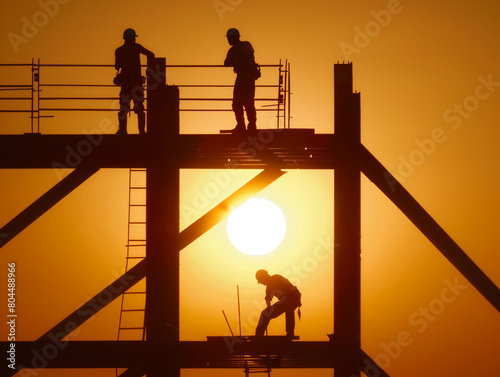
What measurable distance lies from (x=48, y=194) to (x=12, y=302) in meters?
5.67

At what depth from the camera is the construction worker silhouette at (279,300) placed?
21547mm

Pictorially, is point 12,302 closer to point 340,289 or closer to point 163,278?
point 163,278

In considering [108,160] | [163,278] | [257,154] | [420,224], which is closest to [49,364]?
[163,278]

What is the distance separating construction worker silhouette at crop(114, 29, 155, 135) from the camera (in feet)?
66.9

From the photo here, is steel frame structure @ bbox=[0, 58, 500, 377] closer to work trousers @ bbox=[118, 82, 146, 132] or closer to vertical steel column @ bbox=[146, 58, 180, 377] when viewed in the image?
vertical steel column @ bbox=[146, 58, 180, 377]

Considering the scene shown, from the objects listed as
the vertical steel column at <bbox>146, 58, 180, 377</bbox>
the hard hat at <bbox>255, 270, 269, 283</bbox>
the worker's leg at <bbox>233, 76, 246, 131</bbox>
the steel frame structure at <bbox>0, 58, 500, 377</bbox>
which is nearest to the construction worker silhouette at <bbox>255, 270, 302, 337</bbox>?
the hard hat at <bbox>255, 270, 269, 283</bbox>

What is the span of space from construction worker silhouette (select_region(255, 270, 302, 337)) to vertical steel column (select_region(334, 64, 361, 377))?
2.08 metres

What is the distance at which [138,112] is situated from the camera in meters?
20.6

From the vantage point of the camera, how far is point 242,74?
1966 cm

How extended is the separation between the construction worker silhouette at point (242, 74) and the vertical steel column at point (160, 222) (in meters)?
1.22

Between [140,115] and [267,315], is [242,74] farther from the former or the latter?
[267,315]

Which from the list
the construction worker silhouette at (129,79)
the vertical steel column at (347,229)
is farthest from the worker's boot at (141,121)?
the vertical steel column at (347,229)

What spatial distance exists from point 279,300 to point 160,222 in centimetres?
376

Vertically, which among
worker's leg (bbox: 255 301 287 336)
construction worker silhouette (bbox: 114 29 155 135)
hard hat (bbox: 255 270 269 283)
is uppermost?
construction worker silhouette (bbox: 114 29 155 135)
